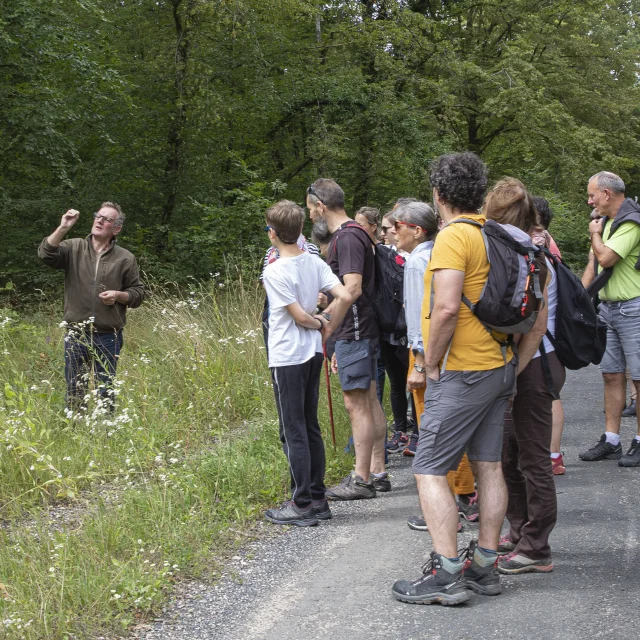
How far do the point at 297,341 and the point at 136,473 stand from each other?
1.45 m

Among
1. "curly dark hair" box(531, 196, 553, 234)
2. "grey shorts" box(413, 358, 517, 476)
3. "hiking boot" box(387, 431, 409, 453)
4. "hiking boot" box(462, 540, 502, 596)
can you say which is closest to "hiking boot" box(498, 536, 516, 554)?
"hiking boot" box(462, 540, 502, 596)

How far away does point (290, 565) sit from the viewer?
4770 millimetres

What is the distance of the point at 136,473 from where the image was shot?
5.80 meters

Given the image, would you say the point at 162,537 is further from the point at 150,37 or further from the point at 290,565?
the point at 150,37

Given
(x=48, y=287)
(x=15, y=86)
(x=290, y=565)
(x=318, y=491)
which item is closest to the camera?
(x=290, y=565)

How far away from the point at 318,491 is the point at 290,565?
861 millimetres

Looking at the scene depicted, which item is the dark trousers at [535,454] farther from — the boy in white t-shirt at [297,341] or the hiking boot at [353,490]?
the hiking boot at [353,490]

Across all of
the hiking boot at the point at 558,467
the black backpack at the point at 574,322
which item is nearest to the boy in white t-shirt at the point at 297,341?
the black backpack at the point at 574,322

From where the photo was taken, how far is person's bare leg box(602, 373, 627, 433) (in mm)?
6977

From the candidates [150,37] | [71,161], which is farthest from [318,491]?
[150,37]

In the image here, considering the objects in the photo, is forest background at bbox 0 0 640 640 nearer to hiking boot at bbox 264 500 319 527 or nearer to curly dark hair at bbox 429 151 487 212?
hiking boot at bbox 264 500 319 527

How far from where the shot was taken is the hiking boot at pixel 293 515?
17.8ft

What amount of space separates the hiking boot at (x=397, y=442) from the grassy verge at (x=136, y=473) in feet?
1.48

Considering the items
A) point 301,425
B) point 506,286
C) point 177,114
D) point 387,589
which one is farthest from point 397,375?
point 177,114
